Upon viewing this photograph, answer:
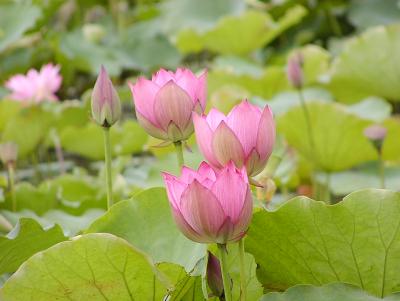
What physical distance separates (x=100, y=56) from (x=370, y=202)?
7.22ft

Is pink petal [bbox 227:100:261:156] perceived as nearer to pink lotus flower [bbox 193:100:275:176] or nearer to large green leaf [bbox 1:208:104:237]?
pink lotus flower [bbox 193:100:275:176]

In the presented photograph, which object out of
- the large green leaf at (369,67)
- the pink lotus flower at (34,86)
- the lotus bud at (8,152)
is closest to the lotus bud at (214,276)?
the lotus bud at (8,152)

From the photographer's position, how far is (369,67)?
2066 millimetres

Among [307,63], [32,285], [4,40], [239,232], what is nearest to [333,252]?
[239,232]

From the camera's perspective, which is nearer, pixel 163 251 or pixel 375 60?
pixel 163 251

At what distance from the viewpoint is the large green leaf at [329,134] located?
1656 mm

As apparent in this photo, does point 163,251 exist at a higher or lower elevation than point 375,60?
higher

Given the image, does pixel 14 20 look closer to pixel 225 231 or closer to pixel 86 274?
pixel 86 274

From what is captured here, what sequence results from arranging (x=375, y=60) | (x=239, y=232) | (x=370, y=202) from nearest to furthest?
(x=239, y=232) → (x=370, y=202) → (x=375, y=60)

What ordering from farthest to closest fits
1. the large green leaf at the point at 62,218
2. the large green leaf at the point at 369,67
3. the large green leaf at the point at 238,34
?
the large green leaf at the point at 238,34 → the large green leaf at the point at 369,67 → the large green leaf at the point at 62,218

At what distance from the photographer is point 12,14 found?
2.80 metres

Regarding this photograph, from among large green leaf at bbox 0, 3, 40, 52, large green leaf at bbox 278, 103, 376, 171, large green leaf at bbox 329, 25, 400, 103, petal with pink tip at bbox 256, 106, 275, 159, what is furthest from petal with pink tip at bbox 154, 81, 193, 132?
large green leaf at bbox 0, 3, 40, 52

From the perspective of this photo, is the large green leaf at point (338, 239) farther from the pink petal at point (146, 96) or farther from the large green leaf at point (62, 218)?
the large green leaf at point (62, 218)

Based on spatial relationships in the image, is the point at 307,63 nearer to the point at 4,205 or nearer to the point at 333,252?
the point at 4,205
